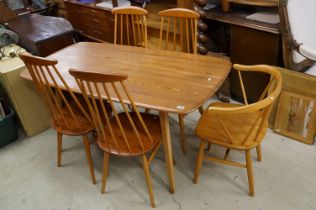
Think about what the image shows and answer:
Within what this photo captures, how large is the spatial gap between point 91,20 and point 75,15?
1.16ft

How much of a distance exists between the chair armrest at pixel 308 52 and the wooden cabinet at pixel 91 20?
198cm

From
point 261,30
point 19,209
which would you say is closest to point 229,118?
point 261,30

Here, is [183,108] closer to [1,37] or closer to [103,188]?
[103,188]

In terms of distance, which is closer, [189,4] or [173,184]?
[173,184]

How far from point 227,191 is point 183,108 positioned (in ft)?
2.55

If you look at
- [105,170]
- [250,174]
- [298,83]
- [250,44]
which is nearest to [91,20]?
[250,44]

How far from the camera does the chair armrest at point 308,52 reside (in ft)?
6.48

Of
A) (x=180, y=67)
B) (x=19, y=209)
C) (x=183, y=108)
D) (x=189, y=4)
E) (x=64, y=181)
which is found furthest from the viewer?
(x=189, y=4)

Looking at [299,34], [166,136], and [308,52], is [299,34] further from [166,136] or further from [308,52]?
[166,136]

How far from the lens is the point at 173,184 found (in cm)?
187

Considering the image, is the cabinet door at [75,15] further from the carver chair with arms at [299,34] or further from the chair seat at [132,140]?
the carver chair with arms at [299,34]

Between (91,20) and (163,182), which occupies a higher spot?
(91,20)

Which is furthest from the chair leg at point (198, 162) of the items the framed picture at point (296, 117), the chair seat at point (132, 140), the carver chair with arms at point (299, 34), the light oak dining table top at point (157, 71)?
the carver chair with arms at point (299, 34)

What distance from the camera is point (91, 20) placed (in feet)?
11.5
